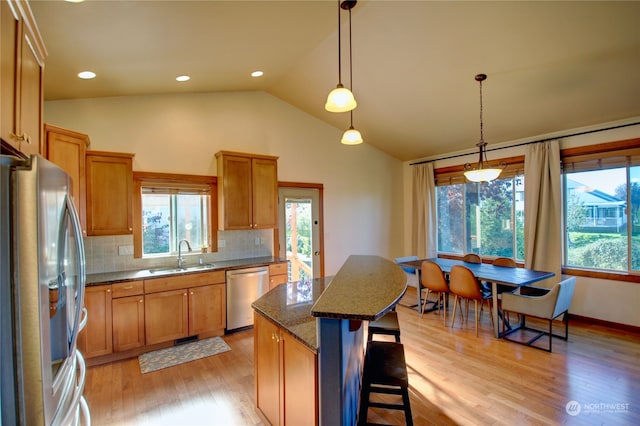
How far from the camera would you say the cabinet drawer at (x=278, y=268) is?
4.34 meters

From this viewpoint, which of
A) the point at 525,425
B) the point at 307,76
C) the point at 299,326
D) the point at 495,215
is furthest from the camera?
the point at 495,215

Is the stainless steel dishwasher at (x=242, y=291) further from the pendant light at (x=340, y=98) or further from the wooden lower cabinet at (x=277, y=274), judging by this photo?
the pendant light at (x=340, y=98)

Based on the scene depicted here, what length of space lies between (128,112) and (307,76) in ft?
7.70

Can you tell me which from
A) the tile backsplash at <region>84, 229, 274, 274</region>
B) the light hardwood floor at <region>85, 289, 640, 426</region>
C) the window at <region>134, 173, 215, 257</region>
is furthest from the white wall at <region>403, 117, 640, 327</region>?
the window at <region>134, 173, 215, 257</region>

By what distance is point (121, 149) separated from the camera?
148 inches

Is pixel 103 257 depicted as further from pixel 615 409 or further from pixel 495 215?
pixel 495 215

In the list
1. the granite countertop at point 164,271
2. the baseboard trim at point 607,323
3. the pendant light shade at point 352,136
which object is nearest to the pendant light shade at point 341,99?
the pendant light shade at point 352,136

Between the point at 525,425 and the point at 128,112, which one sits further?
the point at 128,112

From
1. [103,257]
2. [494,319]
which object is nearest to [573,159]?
[494,319]

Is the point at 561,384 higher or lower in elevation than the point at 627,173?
lower

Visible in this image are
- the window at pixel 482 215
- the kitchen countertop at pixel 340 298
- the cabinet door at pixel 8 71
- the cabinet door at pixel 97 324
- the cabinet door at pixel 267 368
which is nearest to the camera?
the cabinet door at pixel 8 71

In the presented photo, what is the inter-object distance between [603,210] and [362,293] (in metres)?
4.45

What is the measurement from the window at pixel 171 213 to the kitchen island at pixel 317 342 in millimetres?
2268

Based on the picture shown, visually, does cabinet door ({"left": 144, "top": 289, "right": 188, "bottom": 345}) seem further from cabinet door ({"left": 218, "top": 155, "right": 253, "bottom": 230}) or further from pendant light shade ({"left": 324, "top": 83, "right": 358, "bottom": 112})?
pendant light shade ({"left": 324, "top": 83, "right": 358, "bottom": 112})
